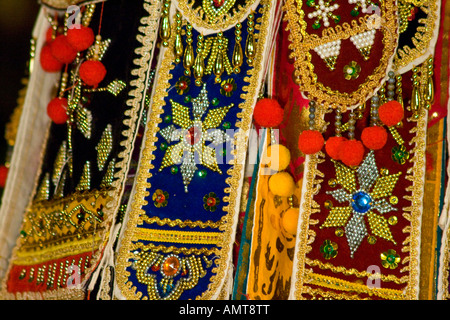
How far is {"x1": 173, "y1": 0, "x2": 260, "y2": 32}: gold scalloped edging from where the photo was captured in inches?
47.2

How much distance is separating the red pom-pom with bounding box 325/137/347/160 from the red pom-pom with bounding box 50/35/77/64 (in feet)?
2.20

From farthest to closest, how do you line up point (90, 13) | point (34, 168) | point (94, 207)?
point (34, 168) < point (90, 13) < point (94, 207)

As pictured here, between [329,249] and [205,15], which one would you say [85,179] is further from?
[329,249]

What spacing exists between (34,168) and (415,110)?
1004mm

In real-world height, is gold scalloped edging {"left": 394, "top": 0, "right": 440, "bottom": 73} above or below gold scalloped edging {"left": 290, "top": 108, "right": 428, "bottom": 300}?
above

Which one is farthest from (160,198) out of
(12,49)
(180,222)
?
(12,49)

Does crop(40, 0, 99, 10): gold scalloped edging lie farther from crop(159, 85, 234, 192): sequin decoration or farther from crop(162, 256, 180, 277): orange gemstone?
crop(162, 256, 180, 277): orange gemstone

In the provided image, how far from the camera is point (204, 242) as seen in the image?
117 cm

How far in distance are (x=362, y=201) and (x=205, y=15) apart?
1.72 ft

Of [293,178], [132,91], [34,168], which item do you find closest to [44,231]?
[34,168]

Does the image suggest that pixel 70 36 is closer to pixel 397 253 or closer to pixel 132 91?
pixel 132 91

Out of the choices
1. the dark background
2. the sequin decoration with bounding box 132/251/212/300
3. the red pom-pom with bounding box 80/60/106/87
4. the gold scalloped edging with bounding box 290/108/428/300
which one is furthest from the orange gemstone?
the dark background

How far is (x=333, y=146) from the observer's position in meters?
1.15

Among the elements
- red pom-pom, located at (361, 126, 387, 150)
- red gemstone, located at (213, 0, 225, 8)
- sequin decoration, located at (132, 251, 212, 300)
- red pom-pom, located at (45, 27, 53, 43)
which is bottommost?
sequin decoration, located at (132, 251, 212, 300)
